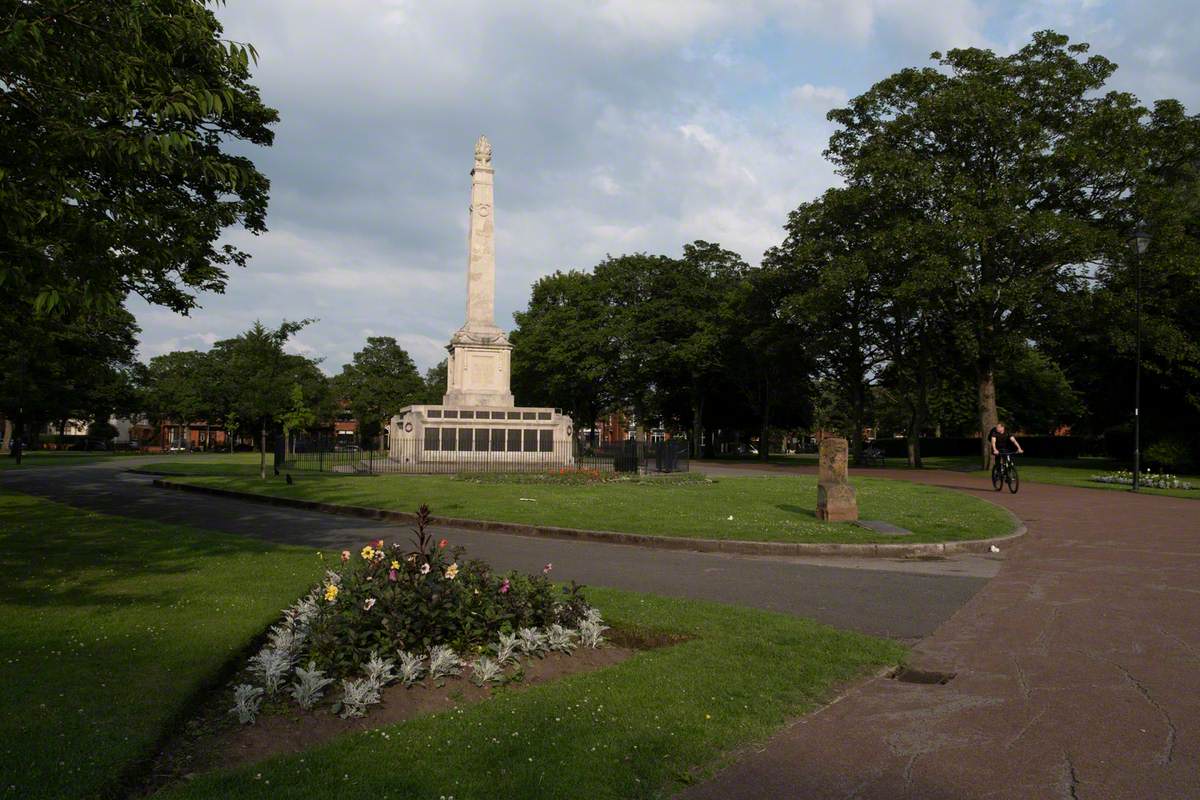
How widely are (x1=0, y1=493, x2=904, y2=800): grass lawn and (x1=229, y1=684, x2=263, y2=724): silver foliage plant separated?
0.30 meters

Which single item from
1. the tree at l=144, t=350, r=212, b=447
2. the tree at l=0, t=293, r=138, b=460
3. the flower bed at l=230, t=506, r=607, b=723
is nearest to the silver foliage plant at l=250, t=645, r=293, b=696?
the flower bed at l=230, t=506, r=607, b=723

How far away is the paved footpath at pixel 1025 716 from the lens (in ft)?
13.3

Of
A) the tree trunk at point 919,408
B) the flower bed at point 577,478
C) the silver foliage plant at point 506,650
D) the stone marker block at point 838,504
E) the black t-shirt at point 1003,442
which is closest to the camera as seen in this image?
the silver foliage plant at point 506,650

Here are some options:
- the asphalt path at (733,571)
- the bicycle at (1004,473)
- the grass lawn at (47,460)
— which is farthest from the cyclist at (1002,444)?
the grass lawn at (47,460)

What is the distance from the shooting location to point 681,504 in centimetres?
1834

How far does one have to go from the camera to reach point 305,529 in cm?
1451

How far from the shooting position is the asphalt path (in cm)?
Result: 814

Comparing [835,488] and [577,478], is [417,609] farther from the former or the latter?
[577,478]

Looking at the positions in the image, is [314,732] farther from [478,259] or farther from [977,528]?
[478,259]

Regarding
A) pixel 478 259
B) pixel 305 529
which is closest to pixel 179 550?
pixel 305 529

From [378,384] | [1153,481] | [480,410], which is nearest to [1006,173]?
[1153,481]

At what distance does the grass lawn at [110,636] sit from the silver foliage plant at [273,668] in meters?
0.36

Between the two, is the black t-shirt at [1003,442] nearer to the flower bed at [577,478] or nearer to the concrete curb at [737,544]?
the concrete curb at [737,544]

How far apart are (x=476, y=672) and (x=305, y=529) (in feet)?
33.1
